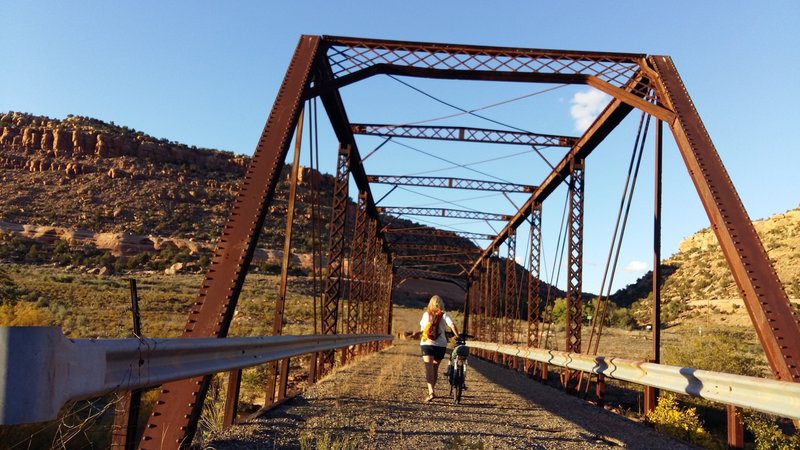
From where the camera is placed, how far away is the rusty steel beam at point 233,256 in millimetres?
5031

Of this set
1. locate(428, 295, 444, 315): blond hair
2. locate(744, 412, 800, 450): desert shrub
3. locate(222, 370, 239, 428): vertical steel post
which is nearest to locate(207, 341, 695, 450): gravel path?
locate(222, 370, 239, 428): vertical steel post

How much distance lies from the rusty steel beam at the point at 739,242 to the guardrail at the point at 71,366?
212 inches

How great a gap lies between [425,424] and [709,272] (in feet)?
211

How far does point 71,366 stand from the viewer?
2.43 m

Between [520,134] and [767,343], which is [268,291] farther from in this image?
[767,343]

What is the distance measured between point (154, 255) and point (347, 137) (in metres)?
52.5

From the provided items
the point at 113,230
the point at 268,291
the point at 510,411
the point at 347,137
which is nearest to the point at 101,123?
the point at 113,230

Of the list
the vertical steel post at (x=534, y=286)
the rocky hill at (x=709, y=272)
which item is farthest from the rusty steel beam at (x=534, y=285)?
the rocky hill at (x=709, y=272)

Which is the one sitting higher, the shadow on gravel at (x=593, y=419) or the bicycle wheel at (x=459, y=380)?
the bicycle wheel at (x=459, y=380)

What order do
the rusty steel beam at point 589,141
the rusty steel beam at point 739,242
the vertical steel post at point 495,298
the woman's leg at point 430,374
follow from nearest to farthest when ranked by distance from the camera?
the rusty steel beam at point 739,242 → the woman's leg at point 430,374 → the rusty steel beam at point 589,141 → the vertical steel post at point 495,298

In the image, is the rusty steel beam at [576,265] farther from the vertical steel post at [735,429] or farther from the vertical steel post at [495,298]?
the vertical steel post at [495,298]

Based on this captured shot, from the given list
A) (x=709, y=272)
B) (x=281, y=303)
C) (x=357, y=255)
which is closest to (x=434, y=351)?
(x=281, y=303)

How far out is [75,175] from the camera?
82250 millimetres

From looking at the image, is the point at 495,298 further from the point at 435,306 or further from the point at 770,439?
the point at 435,306
